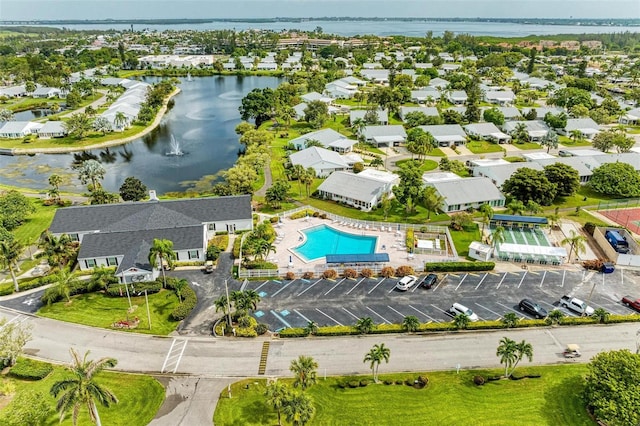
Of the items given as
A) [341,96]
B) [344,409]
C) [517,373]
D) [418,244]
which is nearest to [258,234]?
[418,244]

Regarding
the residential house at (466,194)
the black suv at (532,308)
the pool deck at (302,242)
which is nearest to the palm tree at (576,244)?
the black suv at (532,308)

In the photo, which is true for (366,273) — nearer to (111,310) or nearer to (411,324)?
(411,324)

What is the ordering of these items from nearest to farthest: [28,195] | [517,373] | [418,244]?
[517,373] < [418,244] < [28,195]

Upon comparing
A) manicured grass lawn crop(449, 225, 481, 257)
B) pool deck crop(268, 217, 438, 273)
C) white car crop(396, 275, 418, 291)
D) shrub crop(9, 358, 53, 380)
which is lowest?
shrub crop(9, 358, 53, 380)

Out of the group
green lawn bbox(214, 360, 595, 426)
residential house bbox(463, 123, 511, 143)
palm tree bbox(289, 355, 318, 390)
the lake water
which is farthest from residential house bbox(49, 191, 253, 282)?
residential house bbox(463, 123, 511, 143)

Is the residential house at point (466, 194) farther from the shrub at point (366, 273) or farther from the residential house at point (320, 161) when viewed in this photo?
the shrub at point (366, 273)

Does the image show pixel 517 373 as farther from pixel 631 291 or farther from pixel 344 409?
pixel 631 291

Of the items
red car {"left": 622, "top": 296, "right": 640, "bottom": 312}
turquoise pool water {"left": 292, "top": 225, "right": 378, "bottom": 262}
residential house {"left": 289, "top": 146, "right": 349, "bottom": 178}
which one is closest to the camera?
red car {"left": 622, "top": 296, "right": 640, "bottom": 312}

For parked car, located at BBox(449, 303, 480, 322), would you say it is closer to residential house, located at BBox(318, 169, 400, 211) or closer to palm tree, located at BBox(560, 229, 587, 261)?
palm tree, located at BBox(560, 229, 587, 261)
